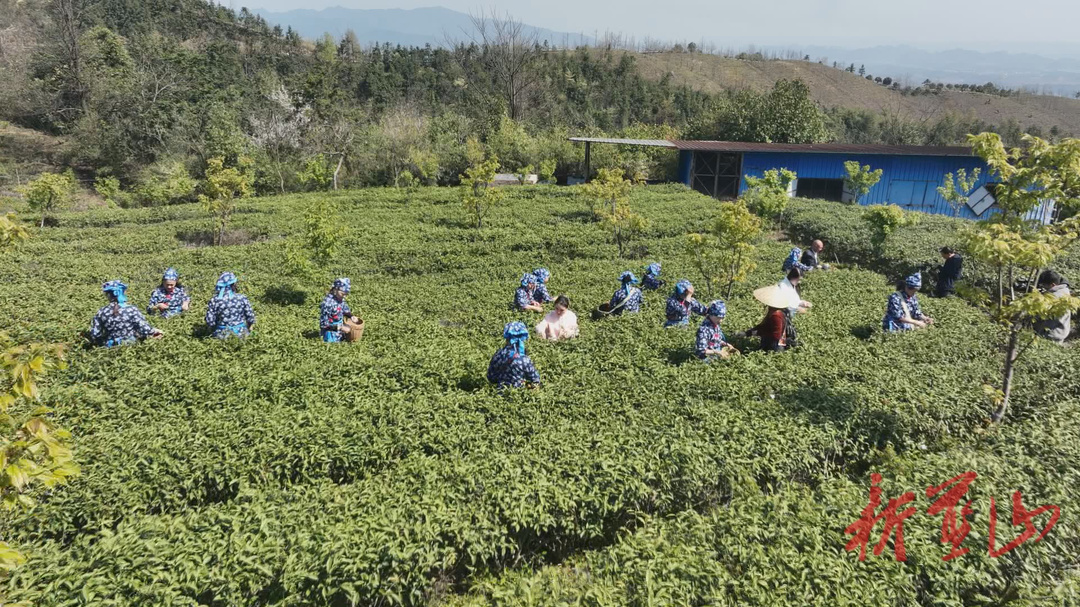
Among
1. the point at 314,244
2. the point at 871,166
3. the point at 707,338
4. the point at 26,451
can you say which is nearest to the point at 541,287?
the point at 707,338

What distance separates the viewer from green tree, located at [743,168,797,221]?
20.1m

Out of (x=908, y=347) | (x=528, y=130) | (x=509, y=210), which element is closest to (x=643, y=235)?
(x=509, y=210)

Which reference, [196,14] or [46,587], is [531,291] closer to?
[46,587]

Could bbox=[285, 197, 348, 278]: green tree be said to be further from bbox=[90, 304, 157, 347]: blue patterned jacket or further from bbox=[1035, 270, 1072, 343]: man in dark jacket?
bbox=[1035, 270, 1072, 343]: man in dark jacket

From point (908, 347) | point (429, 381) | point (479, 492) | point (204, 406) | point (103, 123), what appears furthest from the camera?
point (103, 123)

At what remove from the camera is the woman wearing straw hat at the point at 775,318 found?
26.4ft

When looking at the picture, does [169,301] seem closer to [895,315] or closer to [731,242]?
[731,242]

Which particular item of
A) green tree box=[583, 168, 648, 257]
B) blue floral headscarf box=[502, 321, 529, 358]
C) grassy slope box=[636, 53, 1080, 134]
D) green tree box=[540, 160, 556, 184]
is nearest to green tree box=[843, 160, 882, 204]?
green tree box=[583, 168, 648, 257]

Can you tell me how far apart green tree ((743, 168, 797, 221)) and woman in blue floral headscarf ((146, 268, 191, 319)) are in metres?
16.0

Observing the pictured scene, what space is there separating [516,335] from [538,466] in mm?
2137

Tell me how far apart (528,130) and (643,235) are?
A: 27164 mm

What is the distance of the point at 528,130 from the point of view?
142 ft

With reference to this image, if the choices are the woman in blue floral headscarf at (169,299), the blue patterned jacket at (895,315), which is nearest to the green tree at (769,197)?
the blue patterned jacket at (895,315)

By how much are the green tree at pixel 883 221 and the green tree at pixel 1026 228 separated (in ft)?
29.4
